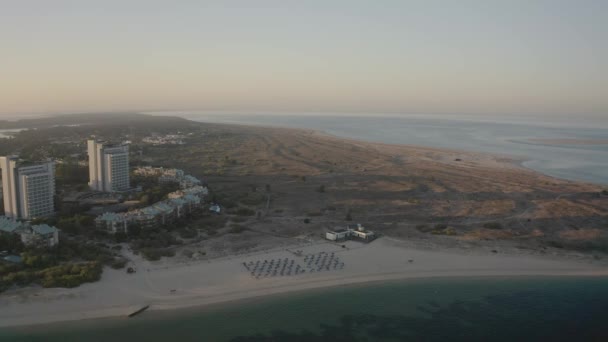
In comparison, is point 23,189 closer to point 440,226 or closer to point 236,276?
point 236,276

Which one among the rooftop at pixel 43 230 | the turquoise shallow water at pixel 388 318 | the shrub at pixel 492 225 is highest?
the rooftop at pixel 43 230

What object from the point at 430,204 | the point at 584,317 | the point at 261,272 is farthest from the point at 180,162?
the point at 584,317

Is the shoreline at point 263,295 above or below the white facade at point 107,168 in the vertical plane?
below

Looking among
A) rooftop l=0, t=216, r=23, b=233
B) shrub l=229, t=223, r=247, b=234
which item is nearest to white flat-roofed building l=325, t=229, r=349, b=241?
shrub l=229, t=223, r=247, b=234

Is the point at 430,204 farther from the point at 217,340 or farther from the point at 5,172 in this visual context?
the point at 5,172

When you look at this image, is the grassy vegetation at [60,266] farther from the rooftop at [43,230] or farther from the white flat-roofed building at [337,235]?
the white flat-roofed building at [337,235]

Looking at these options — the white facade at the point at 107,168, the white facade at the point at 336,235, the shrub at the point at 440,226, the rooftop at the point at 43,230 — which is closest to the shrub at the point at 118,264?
the rooftop at the point at 43,230
